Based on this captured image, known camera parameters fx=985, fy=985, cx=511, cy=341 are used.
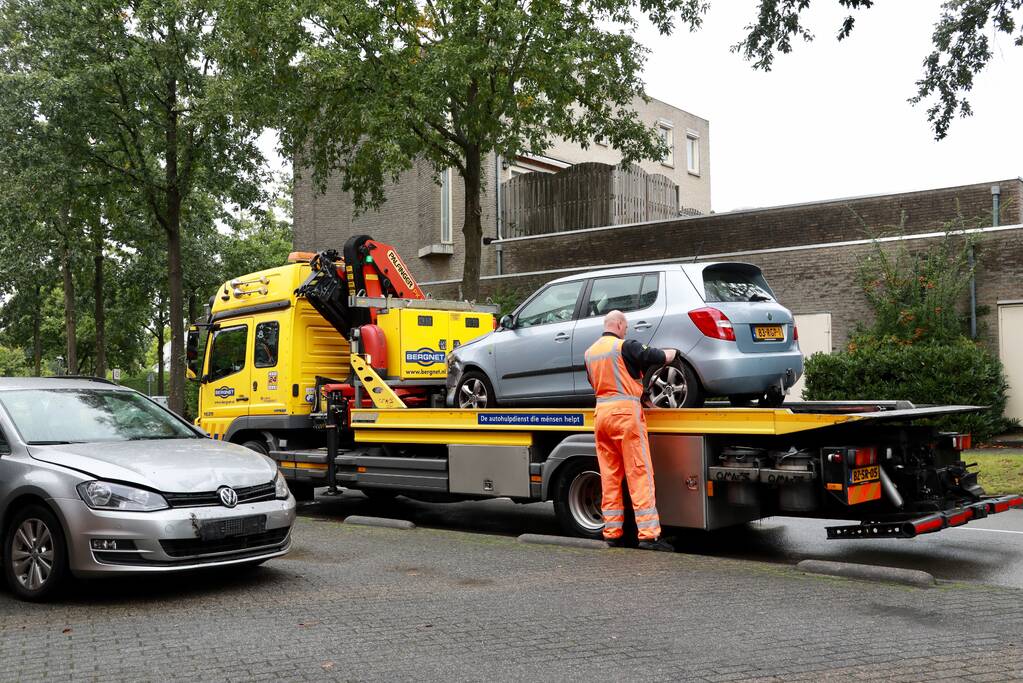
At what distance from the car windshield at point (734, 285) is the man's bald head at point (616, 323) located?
793 mm

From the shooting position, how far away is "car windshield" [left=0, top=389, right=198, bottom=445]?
7203mm

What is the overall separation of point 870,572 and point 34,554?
18.7 ft

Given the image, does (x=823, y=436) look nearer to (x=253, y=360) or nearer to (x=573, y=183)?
(x=253, y=360)

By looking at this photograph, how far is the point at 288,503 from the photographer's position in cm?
727

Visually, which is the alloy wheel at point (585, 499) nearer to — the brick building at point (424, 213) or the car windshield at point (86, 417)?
the car windshield at point (86, 417)

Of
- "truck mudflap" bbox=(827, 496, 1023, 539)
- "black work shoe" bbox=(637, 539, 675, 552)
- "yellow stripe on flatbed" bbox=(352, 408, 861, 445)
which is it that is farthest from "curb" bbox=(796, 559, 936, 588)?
"black work shoe" bbox=(637, 539, 675, 552)

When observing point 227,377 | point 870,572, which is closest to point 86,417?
point 227,377

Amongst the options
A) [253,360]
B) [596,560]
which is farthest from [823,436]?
[253,360]

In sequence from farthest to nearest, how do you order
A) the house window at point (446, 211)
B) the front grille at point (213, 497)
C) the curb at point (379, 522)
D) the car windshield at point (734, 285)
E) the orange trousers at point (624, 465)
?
the house window at point (446, 211) → the curb at point (379, 522) → the car windshield at point (734, 285) → the orange trousers at point (624, 465) → the front grille at point (213, 497)

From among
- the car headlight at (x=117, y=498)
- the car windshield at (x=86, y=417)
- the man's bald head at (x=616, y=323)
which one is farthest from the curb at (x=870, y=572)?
the car windshield at (x=86, y=417)

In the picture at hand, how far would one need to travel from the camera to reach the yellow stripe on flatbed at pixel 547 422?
24.7ft

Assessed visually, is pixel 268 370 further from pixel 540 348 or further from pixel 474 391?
pixel 540 348

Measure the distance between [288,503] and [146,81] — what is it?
18.0 meters

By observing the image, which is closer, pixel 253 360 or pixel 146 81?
pixel 253 360
